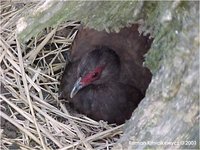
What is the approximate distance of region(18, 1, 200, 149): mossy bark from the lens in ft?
6.67

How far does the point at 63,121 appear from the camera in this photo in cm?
313

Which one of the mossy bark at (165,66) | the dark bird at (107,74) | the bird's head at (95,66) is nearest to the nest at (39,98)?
the dark bird at (107,74)

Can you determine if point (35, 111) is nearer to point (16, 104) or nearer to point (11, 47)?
point (16, 104)

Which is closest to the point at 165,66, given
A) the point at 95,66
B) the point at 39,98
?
the point at 95,66

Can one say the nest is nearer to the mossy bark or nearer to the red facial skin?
the red facial skin

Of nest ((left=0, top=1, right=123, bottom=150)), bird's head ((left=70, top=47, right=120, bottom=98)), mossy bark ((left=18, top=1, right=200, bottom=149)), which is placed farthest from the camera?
bird's head ((left=70, top=47, right=120, bottom=98))

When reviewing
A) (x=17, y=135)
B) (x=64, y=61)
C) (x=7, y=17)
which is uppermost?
(x=7, y=17)

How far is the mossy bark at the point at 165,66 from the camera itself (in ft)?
6.67

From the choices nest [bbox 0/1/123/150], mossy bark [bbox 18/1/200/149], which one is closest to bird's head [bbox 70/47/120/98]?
nest [bbox 0/1/123/150]

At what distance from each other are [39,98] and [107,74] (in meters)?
0.43

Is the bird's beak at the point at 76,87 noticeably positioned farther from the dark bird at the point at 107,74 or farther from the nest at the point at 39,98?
the nest at the point at 39,98

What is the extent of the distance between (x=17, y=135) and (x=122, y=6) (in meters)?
1.12

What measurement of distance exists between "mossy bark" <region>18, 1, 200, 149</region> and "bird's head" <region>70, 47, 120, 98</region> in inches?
33.0

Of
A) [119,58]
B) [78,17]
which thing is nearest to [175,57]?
[78,17]
